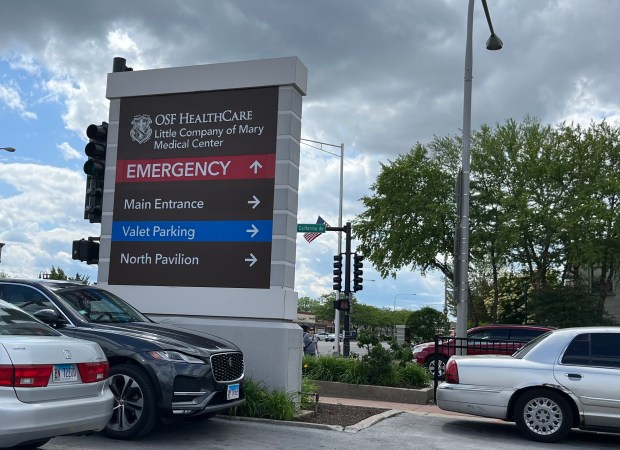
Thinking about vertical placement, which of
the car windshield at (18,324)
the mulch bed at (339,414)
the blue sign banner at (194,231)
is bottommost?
the mulch bed at (339,414)

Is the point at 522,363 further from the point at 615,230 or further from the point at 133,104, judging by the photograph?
the point at 615,230

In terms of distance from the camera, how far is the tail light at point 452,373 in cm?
978

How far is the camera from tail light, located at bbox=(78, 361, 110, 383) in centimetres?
623

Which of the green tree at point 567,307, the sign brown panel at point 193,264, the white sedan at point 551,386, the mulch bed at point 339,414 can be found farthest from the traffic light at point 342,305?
the white sedan at point 551,386

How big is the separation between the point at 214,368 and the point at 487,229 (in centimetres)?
3091

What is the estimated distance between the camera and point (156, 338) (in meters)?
8.28

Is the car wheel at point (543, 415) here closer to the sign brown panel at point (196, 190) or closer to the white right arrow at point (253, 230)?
the sign brown panel at point (196, 190)

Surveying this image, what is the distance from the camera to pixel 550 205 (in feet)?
119

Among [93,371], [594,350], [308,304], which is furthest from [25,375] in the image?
[308,304]

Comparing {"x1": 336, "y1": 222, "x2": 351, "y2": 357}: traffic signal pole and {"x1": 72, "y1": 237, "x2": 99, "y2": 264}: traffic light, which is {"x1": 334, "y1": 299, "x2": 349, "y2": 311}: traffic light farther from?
{"x1": 72, "y1": 237, "x2": 99, "y2": 264}: traffic light

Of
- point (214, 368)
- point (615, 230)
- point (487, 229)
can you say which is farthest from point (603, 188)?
point (214, 368)

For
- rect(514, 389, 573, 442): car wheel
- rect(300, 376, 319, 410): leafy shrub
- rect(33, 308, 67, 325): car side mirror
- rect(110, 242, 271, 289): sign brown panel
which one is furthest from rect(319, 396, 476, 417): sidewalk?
rect(33, 308, 67, 325): car side mirror

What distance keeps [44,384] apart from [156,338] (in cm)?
255

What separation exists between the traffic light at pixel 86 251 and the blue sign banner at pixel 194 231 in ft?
1.87
